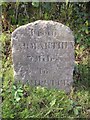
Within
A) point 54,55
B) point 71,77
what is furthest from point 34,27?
point 71,77

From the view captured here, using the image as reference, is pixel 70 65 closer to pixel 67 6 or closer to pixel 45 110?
pixel 45 110

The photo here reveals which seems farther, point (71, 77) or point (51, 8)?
point (51, 8)

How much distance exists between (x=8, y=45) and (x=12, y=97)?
2.65 ft

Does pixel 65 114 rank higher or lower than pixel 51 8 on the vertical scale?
lower

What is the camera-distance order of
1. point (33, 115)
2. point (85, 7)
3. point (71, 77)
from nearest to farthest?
A: 1. point (33, 115)
2. point (71, 77)
3. point (85, 7)

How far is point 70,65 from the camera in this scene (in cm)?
356

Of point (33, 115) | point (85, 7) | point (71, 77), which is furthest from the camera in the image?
point (85, 7)

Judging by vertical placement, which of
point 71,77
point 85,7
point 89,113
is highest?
point 85,7

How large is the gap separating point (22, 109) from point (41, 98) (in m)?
0.20

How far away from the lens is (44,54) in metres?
3.57

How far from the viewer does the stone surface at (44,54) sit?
11.3 ft

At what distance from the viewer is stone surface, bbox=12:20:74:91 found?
11.3 ft

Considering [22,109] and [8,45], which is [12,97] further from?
[8,45]

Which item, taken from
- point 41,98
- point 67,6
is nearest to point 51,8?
point 67,6
